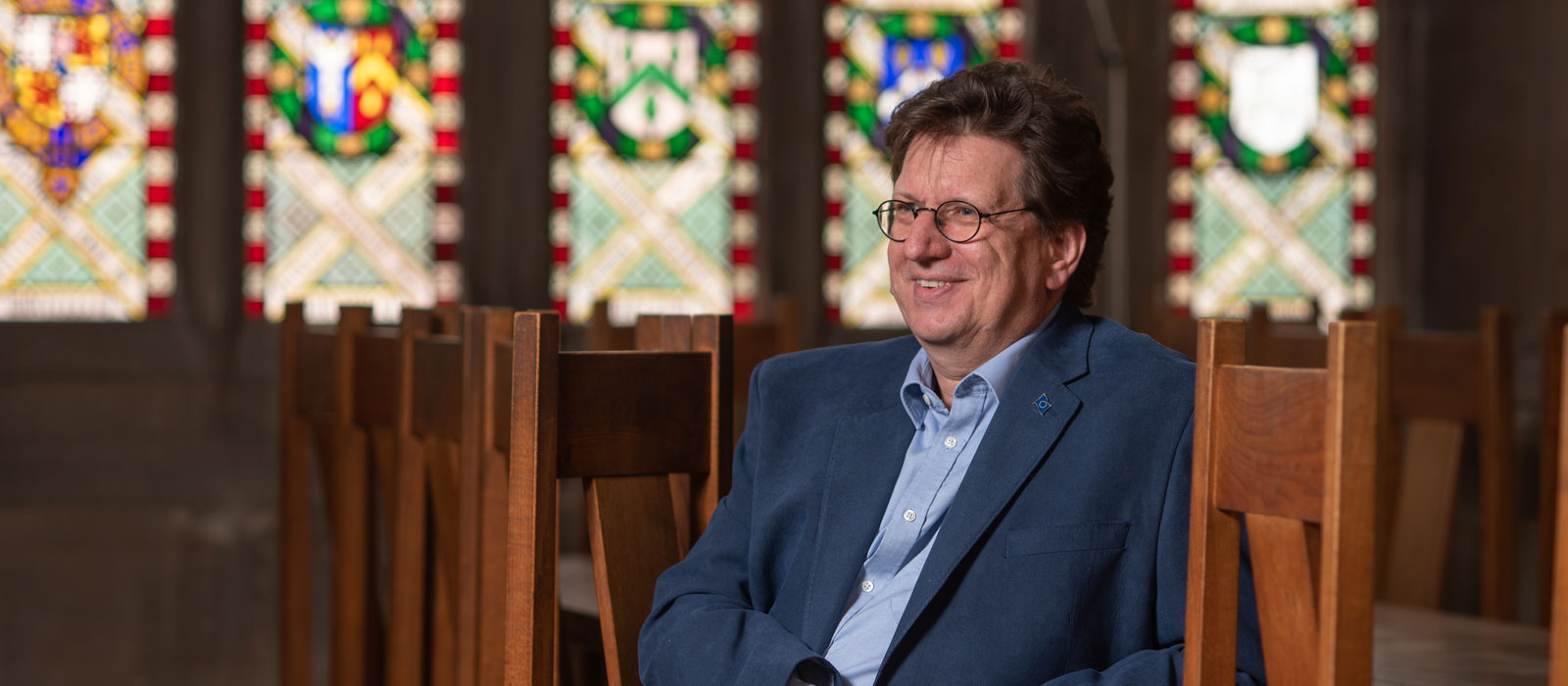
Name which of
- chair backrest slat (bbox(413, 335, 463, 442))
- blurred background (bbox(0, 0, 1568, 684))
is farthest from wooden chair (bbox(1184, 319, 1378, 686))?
blurred background (bbox(0, 0, 1568, 684))

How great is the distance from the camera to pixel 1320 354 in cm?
324

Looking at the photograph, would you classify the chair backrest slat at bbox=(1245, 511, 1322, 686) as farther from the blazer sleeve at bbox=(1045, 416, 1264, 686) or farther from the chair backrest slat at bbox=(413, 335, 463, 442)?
the chair backrest slat at bbox=(413, 335, 463, 442)

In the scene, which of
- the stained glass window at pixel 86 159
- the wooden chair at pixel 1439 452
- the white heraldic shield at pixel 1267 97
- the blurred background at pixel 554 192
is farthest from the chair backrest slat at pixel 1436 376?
the stained glass window at pixel 86 159

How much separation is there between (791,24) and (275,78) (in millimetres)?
1493

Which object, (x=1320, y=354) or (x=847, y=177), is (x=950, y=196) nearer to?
(x=1320, y=354)

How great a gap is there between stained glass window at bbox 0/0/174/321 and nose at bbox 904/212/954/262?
122 inches

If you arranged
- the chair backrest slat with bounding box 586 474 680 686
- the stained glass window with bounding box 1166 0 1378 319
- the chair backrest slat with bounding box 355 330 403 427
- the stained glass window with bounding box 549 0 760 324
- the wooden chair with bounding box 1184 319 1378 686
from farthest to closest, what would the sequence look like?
the stained glass window with bounding box 1166 0 1378 319, the stained glass window with bounding box 549 0 760 324, the chair backrest slat with bounding box 355 330 403 427, the chair backrest slat with bounding box 586 474 680 686, the wooden chair with bounding box 1184 319 1378 686

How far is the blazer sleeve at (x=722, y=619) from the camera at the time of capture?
61.8 inches

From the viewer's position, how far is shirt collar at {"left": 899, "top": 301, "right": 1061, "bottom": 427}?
1654 mm

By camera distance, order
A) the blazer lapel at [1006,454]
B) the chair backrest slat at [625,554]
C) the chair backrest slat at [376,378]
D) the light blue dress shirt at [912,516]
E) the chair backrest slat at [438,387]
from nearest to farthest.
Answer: the blazer lapel at [1006,454] < the light blue dress shirt at [912,516] < the chair backrest slat at [625,554] < the chair backrest slat at [438,387] < the chair backrest slat at [376,378]

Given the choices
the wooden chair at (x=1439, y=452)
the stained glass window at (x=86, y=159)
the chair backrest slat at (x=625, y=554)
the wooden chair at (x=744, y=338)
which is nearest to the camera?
the chair backrest slat at (x=625, y=554)

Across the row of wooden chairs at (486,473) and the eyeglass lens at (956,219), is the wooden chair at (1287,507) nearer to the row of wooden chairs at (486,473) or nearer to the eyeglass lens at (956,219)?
the eyeglass lens at (956,219)

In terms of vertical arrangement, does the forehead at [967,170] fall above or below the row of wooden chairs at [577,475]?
above

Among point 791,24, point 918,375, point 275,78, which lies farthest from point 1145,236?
point 918,375
